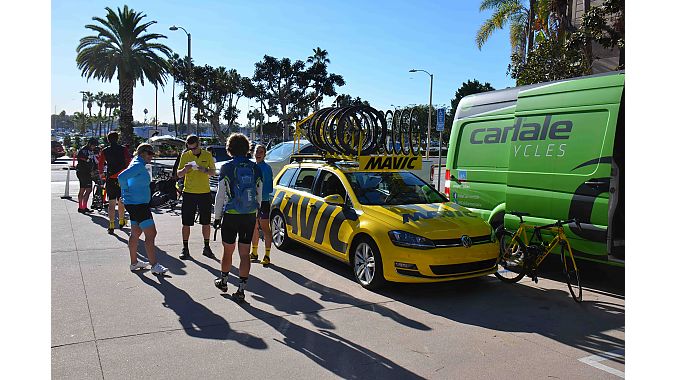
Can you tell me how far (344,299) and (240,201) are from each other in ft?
5.31

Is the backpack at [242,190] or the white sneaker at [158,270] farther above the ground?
the backpack at [242,190]

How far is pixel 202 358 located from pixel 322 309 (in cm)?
166

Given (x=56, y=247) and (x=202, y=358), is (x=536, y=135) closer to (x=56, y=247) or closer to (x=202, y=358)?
(x=202, y=358)

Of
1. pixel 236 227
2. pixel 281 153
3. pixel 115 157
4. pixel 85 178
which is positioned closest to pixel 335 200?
pixel 236 227

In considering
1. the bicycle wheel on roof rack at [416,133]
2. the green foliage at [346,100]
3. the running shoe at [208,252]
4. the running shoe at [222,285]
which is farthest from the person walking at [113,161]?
the green foliage at [346,100]

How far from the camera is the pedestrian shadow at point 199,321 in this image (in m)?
4.76

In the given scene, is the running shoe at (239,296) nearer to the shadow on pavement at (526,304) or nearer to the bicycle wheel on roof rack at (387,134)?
the shadow on pavement at (526,304)

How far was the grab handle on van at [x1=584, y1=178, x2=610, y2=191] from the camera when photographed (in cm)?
605

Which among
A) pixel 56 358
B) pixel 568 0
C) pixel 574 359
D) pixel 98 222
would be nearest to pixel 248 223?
pixel 56 358

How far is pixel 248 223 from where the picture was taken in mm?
5895

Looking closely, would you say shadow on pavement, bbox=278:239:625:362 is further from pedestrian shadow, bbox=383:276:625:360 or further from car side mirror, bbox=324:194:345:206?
car side mirror, bbox=324:194:345:206

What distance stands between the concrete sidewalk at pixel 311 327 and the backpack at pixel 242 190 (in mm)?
1044

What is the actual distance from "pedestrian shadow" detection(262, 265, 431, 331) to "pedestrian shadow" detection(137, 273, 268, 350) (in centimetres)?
93

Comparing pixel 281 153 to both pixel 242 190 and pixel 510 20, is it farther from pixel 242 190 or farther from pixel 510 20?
pixel 510 20
